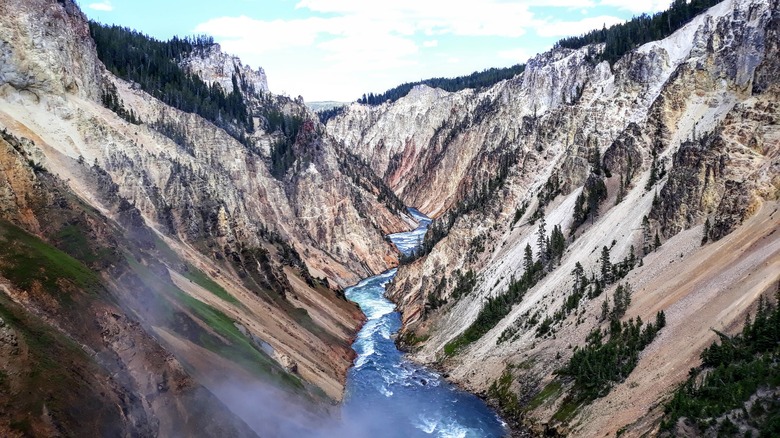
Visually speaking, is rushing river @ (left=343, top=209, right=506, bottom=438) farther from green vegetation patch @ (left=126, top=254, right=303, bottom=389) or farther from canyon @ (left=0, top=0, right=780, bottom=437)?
green vegetation patch @ (left=126, top=254, right=303, bottom=389)

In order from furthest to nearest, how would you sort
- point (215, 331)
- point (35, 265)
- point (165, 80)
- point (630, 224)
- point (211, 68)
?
point (211, 68)
point (165, 80)
point (630, 224)
point (215, 331)
point (35, 265)

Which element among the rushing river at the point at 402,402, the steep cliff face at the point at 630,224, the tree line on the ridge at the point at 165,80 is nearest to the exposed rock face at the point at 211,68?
the tree line on the ridge at the point at 165,80

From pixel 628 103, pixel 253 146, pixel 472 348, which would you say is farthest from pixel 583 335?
pixel 253 146

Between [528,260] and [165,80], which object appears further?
[165,80]

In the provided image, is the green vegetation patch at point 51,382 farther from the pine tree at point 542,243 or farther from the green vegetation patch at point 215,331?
the pine tree at point 542,243

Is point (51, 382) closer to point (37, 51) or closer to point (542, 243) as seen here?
point (37, 51)

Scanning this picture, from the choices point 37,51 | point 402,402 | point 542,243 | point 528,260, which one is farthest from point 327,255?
point 402,402

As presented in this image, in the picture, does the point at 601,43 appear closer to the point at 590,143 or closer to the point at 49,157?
the point at 590,143

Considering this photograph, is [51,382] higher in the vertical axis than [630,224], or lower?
higher

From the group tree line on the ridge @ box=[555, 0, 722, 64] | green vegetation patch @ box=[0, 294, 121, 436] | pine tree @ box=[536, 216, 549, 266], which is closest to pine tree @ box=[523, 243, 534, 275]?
pine tree @ box=[536, 216, 549, 266]
